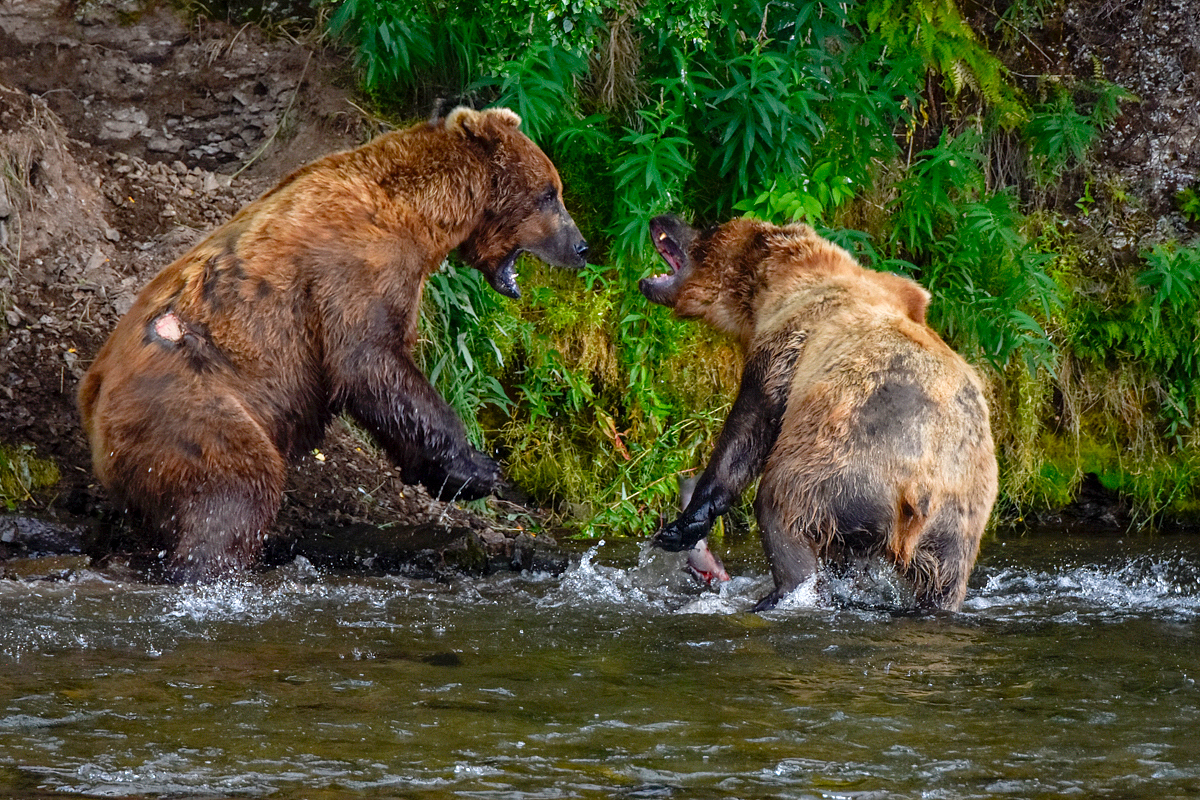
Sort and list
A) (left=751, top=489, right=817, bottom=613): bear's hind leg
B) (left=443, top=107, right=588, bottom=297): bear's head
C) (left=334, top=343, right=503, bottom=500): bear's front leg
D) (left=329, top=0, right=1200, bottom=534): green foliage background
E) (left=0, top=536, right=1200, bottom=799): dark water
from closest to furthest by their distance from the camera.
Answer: (left=0, top=536, right=1200, bottom=799): dark water
(left=751, top=489, right=817, bottom=613): bear's hind leg
(left=334, top=343, right=503, bottom=500): bear's front leg
(left=443, top=107, right=588, bottom=297): bear's head
(left=329, top=0, right=1200, bottom=534): green foliage background

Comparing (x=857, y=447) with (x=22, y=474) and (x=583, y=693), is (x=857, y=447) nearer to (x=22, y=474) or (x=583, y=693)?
(x=583, y=693)

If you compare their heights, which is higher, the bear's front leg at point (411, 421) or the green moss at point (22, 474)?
the bear's front leg at point (411, 421)

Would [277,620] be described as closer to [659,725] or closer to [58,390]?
[659,725]

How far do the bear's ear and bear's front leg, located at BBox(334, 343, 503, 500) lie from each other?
118cm

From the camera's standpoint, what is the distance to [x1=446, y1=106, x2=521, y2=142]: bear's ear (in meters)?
6.31

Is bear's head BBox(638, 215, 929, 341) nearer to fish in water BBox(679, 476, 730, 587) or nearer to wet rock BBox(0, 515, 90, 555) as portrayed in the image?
fish in water BBox(679, 476, 730, 587)

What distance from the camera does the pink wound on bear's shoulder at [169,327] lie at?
5.58 meters

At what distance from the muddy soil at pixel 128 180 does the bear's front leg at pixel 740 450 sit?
3.20ft

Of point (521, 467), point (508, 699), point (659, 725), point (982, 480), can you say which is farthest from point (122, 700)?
point (521, 467)

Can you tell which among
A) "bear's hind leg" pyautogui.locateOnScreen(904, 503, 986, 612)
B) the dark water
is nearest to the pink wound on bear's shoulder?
the dark water

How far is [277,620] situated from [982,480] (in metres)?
2.77

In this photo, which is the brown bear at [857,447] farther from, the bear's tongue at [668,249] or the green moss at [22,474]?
the green moss at [22,474]

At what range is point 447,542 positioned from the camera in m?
6.62

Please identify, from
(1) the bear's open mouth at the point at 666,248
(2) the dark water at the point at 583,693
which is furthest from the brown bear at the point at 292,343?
(1) the bear's open mouth at the point at 666,248
